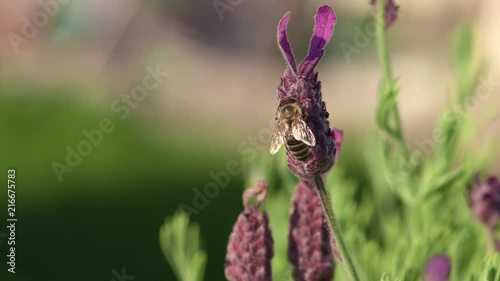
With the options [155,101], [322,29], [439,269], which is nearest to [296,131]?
[322,29]

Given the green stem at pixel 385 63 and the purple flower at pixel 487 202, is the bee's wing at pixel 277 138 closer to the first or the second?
the green stem at pixel 385 63

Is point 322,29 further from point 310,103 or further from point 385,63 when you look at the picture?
point 385,63

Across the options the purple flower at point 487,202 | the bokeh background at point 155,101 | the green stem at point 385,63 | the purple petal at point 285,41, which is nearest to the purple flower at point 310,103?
the purple petal at point 285,41

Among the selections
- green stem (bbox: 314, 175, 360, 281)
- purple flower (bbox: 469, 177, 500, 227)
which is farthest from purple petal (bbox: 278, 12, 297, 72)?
purple flower (bbox: 469, 177, 500, 227)

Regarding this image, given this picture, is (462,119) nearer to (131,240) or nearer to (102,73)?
(131,240)

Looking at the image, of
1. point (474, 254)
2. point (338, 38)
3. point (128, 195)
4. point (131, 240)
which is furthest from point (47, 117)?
point (474, 254)

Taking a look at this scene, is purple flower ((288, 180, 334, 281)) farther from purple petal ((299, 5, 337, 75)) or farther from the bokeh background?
the bokeh background

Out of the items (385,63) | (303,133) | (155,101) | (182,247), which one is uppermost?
(155,101)

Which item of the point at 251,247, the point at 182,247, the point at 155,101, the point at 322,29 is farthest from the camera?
the point at 155,101
